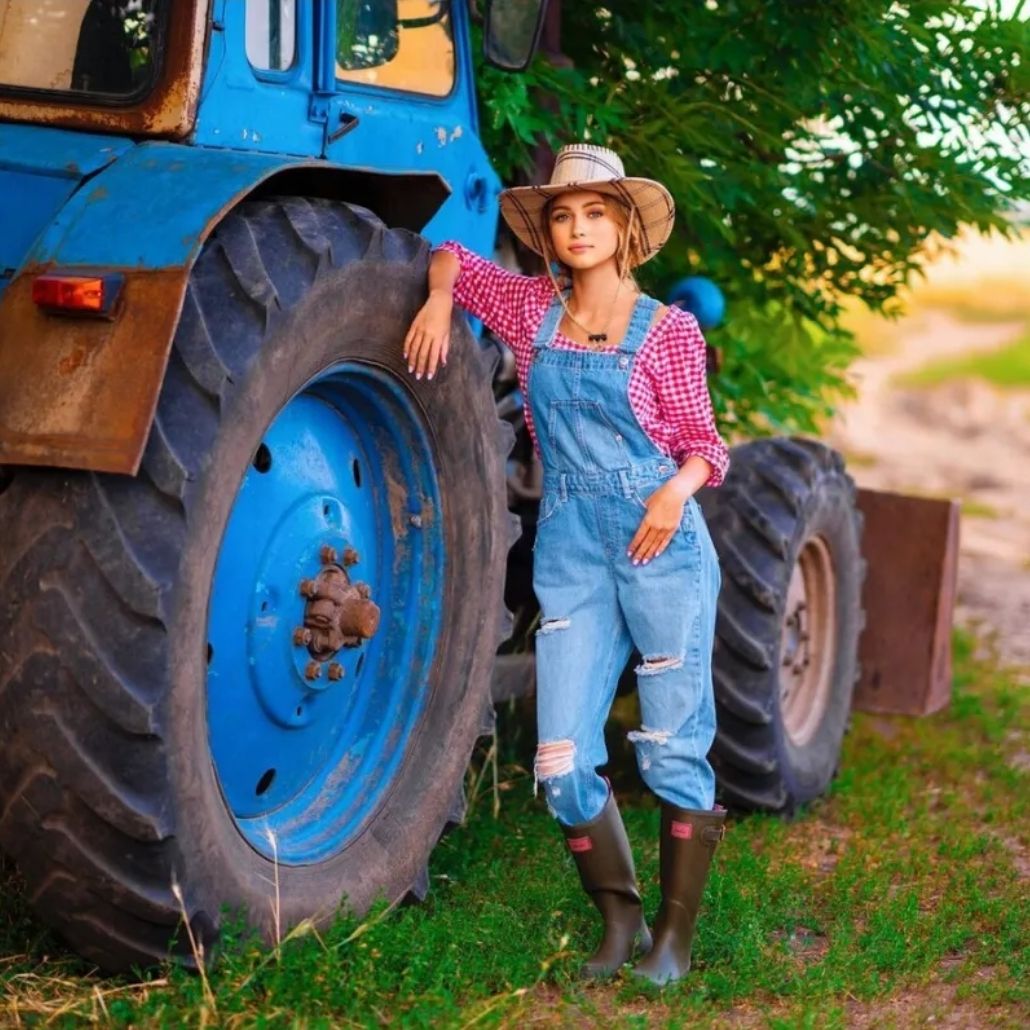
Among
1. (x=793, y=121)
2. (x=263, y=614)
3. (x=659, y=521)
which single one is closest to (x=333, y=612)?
(x=263, y=614)

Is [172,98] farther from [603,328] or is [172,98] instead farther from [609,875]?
[609,875]

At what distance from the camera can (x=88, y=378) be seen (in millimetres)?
3139

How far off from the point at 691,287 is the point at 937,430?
12.0 metres

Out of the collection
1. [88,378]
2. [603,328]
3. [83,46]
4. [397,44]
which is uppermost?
[83,46]

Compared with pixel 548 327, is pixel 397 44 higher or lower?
higher

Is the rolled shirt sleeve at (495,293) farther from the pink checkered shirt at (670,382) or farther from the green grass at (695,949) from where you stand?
the green grass at (695,949)

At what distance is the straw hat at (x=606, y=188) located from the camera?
149 inches

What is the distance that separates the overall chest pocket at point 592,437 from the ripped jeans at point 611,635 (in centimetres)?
3

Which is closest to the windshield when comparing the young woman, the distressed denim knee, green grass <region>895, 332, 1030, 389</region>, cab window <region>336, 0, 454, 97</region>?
cab window <region>336, 0, 454, 97</region>

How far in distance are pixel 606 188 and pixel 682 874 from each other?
139 centimetres

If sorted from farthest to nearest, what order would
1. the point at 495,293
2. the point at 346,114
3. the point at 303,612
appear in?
the point at 346,114
the point at 495,293
the point at 303,612

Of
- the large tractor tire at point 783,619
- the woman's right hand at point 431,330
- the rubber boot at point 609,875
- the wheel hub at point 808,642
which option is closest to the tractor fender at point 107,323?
the woman's right hand at point 431,330

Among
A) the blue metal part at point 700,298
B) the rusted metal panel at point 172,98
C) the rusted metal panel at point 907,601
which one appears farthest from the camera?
the rusted metal panel at point 907,601

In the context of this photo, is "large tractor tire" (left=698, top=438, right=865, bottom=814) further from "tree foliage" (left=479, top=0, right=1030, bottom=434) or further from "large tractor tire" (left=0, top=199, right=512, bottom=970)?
"large tractor tire" (left=0, top=199, right=512, bottom=970)
